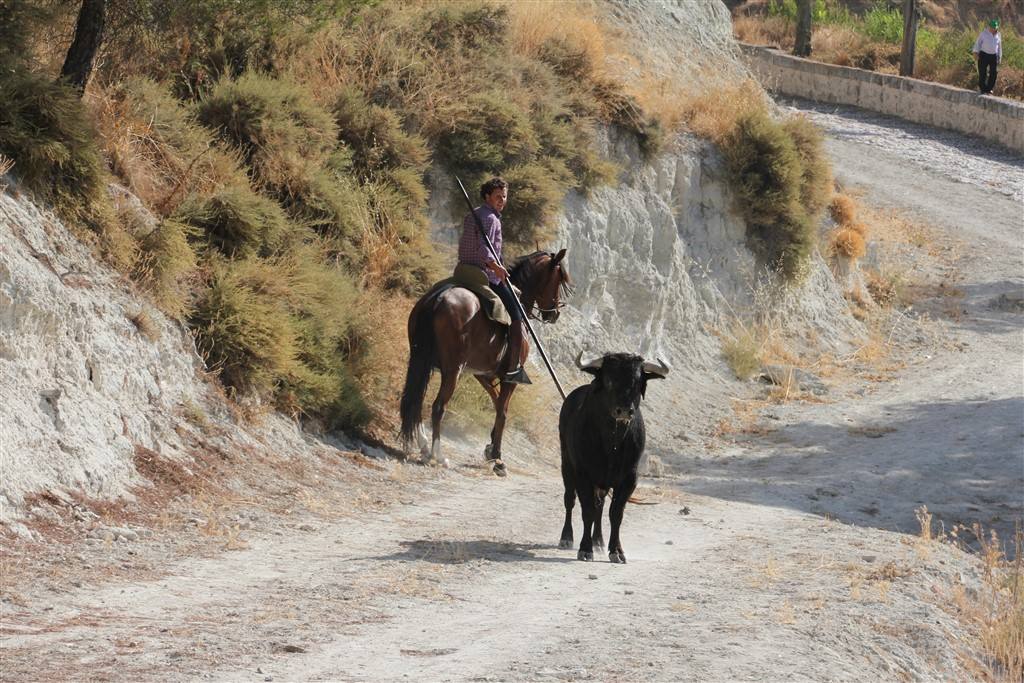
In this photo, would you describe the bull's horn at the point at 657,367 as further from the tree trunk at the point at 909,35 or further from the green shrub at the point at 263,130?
the tree trunk at the point at 909,35

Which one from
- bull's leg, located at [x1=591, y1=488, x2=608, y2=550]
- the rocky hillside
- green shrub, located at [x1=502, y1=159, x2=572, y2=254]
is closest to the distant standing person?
the rocky hillside

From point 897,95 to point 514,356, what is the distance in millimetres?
30839

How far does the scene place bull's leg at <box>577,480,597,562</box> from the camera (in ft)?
38.2

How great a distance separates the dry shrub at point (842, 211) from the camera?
93.8 feet

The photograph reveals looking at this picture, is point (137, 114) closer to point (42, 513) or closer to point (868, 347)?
point (42, 513)

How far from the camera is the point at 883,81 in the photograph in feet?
146

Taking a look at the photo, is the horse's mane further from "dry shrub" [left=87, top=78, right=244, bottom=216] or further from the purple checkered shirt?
"dry shrub" [left=87, top=78, right=244, bottom=216]

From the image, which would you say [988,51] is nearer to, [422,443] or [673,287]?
[673,287]

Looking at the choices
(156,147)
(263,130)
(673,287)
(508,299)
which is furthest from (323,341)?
(673,287)

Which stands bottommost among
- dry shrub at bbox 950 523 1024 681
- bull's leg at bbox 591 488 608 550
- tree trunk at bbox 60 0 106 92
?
dry shrub at bbox 950 523 1024 681

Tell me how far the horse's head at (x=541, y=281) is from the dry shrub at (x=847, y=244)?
12671mm

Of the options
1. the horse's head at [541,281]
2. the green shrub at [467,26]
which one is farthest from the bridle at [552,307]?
the green shrub at [467,26]

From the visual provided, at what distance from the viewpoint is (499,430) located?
16.4 metres

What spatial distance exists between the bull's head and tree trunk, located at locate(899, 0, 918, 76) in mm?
35282
